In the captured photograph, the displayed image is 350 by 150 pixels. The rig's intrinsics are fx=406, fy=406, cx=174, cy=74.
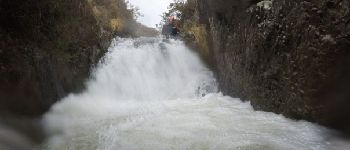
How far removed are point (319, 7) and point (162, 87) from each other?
836cm

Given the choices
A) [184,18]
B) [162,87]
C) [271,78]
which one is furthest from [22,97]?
[184,18]

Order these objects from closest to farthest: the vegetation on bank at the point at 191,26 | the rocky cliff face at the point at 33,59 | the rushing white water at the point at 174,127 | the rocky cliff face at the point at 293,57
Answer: the rushing white water at the point at 174,127, the rocky cliff face at the point at 293,57, the rocky cliff face at the point at 33,59, the vegetation on bank at the point at 191,26

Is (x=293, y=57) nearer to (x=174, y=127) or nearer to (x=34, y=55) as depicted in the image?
(x=174, y=127)

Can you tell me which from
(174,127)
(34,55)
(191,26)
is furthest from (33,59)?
(191,26)

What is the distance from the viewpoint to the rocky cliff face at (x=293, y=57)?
21.1 ft

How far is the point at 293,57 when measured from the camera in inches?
294

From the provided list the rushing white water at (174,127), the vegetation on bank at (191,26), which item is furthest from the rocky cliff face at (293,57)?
the vegetation on bank at (191,26)

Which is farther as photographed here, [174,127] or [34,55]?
[34,55]

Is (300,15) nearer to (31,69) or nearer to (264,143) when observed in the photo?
(264,143)

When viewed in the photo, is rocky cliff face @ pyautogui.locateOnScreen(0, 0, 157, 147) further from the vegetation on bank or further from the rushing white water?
the vegetation on bank

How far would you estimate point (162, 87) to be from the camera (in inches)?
573

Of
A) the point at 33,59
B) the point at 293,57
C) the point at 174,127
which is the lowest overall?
the point at 174,127

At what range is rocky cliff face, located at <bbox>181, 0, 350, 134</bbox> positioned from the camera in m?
6.43

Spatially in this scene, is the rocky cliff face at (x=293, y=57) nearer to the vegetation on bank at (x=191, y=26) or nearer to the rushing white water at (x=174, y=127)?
the rushing white water at (x=174, y=127)
